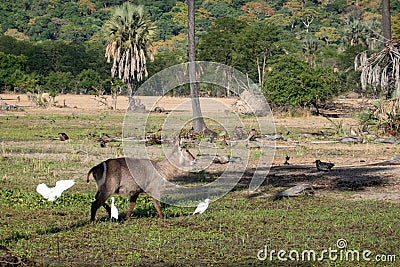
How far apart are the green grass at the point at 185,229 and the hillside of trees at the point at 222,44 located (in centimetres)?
1132

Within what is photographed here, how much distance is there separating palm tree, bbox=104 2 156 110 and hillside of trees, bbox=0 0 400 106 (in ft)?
11.1

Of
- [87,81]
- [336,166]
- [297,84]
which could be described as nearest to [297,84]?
[297,84]

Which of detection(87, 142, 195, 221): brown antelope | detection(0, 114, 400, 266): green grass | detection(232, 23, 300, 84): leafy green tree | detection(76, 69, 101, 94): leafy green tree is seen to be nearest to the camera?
detection(0, 114, 400, 266): green grass

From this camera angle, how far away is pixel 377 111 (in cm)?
2475

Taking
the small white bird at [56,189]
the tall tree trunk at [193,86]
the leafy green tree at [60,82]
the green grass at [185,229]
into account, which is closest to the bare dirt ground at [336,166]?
the green grass at [185,229]

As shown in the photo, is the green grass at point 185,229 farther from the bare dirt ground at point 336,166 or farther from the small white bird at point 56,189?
the bare dirt ground at point 336,166

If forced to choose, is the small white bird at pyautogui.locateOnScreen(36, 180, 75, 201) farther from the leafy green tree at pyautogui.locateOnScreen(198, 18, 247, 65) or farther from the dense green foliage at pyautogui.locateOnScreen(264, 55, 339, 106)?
the leafy green tree at pyautogui.locateOnScreen(198, 18, 247, 65)

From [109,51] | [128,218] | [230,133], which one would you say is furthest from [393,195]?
[109,51]

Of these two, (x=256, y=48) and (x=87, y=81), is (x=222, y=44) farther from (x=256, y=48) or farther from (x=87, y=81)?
(x=87, y=81)

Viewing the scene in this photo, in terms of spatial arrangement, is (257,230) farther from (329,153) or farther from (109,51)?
(109,51)

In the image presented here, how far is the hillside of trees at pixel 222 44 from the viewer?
40781 mm

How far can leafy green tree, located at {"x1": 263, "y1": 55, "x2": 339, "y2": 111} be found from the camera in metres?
38.2

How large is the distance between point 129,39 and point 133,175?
123ft

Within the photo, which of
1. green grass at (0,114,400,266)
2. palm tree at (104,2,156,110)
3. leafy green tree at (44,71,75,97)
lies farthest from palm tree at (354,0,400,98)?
leafy green tree at (44,71,75,97)
